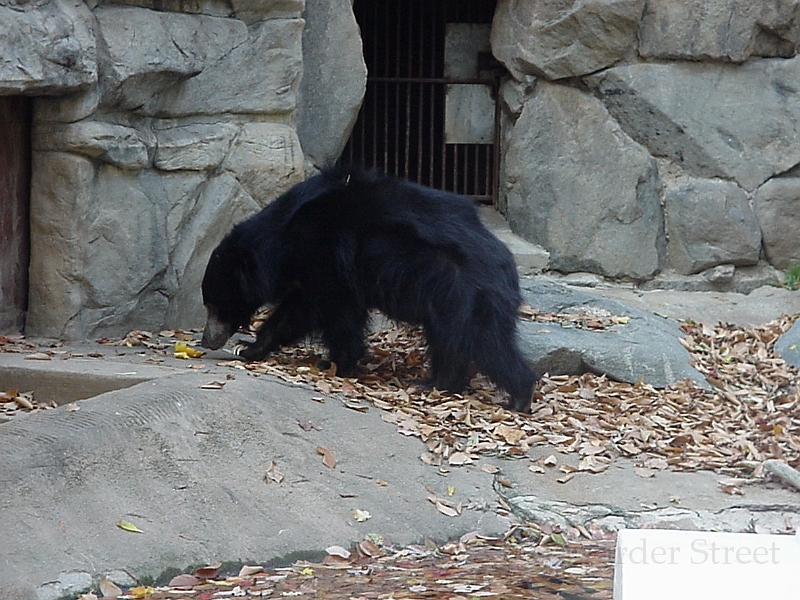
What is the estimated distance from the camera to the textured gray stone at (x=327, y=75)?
7.77 m

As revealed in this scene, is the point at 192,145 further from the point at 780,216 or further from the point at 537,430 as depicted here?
the point at 780,216

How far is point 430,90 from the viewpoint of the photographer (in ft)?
30.2

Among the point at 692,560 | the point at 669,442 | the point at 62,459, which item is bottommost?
the point at 669,442

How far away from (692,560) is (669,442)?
342 centimetres

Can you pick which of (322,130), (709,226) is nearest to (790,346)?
(709,226)

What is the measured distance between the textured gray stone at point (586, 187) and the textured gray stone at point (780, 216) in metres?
Result: 0.74

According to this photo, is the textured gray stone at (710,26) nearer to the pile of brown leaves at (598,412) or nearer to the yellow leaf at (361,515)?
the pile of brown leaves at (598,412)

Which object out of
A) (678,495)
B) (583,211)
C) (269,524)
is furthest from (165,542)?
(583,211)

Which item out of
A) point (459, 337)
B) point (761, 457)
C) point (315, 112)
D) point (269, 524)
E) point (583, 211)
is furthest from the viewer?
point (583, 211)

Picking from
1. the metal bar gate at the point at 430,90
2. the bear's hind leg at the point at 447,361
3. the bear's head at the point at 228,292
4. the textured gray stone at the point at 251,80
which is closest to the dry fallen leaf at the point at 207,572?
the bear's hind leg at the point at 447,361

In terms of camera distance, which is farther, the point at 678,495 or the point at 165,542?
the point at 678,495

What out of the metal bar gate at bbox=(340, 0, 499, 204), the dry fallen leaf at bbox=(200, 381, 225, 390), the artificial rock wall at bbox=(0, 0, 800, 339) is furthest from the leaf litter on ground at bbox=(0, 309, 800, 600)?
the metal bar gate at bbox=(340, 0, 499, 204)

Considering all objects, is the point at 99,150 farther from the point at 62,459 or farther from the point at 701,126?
the point at 701,126

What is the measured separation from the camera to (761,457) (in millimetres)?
4902
